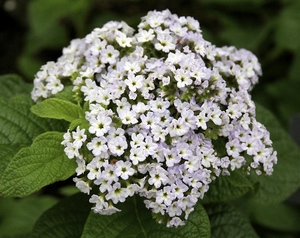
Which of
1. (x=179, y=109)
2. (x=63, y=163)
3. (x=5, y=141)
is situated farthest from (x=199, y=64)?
(x=5, y=141)

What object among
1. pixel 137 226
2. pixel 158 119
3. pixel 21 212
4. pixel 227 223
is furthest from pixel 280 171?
pixel 21 212

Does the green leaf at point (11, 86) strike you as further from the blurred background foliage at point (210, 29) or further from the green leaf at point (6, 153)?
the blurred background foliage at point (210, 29)

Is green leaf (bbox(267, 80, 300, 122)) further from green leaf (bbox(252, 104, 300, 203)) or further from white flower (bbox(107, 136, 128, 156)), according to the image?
white flower (bbox(107, 136, 128, 156))

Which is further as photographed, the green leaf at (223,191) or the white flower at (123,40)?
the green leaf at (223,191)

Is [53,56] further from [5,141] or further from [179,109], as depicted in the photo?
[179,109]

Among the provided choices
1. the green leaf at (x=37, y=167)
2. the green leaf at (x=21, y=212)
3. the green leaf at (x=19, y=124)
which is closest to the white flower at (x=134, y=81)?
the green leaf at (x=37, y=167)

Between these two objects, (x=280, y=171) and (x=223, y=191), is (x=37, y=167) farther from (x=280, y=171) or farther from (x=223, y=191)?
(x=280, y=171)
